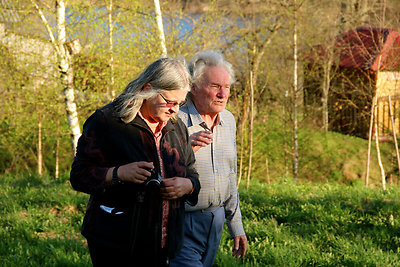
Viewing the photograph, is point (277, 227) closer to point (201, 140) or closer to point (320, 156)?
point (201, 140)

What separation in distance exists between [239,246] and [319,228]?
2433 mm

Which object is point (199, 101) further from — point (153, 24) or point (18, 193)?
point (153, 24)

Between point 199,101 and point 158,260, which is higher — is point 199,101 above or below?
above

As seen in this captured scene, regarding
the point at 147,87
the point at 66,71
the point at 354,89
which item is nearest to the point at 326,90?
the point at 354,89

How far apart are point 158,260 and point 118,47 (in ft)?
28.1

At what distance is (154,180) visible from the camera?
1.89 m

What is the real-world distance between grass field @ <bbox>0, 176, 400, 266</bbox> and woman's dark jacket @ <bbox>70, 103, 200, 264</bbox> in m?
2.30

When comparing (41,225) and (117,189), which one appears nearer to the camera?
(117,189)

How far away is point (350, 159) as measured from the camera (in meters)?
17.2

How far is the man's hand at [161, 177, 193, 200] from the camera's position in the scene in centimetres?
195

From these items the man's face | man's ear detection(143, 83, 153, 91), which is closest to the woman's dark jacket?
man's ear detection(143, 83, 153, 91)

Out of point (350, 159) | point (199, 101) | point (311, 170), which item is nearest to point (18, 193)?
point (199, 101)

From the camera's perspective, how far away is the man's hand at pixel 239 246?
297cm

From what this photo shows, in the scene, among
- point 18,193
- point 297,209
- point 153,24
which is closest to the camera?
point 297,209
